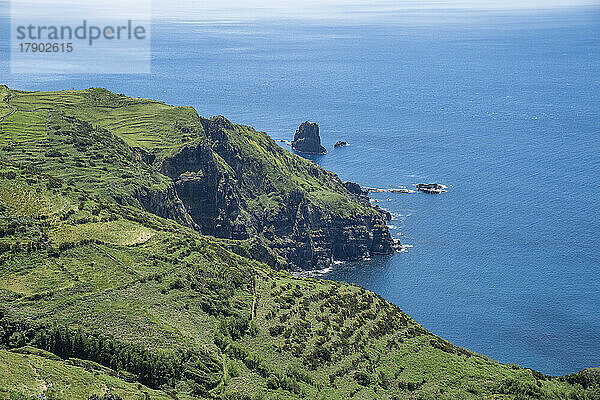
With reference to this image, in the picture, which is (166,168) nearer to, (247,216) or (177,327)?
(247,216)

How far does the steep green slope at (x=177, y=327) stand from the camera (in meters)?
59.5

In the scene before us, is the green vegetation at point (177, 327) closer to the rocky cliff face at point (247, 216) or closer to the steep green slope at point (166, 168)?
the steep green slope at point (166, 168)

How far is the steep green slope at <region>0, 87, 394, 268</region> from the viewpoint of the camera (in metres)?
134

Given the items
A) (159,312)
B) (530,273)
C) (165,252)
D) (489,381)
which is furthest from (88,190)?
(530,273)

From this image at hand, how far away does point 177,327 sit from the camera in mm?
74125

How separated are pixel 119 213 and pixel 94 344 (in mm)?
48868

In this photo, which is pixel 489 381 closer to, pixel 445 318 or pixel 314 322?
pixel 314 322

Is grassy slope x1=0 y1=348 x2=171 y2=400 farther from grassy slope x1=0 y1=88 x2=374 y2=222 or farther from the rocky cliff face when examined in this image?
the rocky cliff face

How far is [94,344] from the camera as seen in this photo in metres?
60.5

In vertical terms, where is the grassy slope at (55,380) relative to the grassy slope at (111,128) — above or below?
below

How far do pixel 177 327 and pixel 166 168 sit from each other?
3780 inches

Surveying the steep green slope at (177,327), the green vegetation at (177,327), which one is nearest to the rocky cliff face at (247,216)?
the green vegetation at (177,327)

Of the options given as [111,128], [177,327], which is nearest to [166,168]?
[111,128]

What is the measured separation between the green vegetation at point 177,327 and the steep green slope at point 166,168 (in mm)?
25609
